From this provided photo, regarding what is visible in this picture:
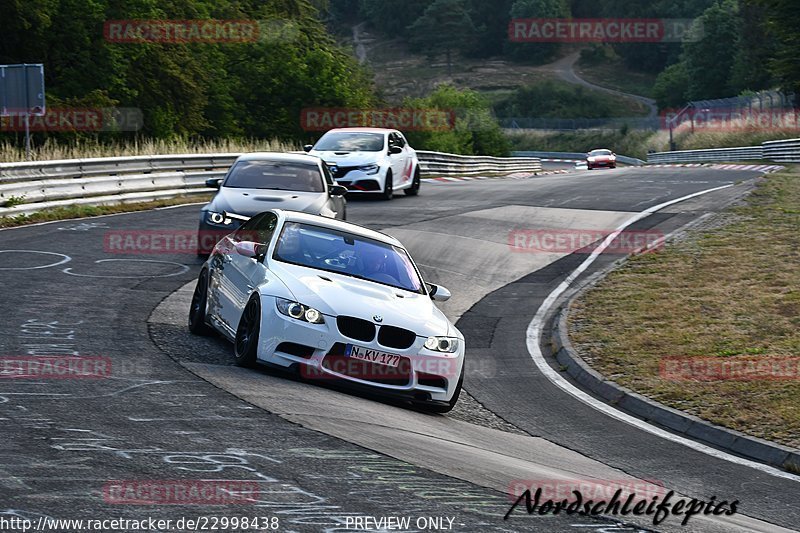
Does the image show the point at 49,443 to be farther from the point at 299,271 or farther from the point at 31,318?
the point at 31,318

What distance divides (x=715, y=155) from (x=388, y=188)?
36077 mm

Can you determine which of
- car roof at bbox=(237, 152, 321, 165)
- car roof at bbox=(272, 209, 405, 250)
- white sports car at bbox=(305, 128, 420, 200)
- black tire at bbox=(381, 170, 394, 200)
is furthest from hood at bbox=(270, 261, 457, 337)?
black tire at bbox=(381, 170, 394, 200)

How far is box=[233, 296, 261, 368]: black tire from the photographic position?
10.2 meters

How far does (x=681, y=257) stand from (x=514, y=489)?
14145 millimetres

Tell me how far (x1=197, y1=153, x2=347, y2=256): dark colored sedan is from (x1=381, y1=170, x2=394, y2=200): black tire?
873 centimetres

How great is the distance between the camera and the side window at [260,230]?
1172 centimetres

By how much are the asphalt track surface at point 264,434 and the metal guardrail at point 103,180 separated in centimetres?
401

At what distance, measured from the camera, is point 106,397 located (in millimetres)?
8555

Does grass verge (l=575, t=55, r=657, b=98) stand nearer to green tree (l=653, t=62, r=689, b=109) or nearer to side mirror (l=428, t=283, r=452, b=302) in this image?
green tree (l=653, t=62, r=689, b=109)

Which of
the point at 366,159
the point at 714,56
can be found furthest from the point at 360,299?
the point at 714,56

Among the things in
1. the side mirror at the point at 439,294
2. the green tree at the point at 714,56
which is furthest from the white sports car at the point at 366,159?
the green tree at the point at 714,56

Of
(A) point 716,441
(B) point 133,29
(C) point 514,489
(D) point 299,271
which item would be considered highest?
(B) point 133,29

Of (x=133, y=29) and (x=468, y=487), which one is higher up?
→ (x=133, y=29)

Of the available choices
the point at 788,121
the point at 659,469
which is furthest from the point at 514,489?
the point at 788,121
